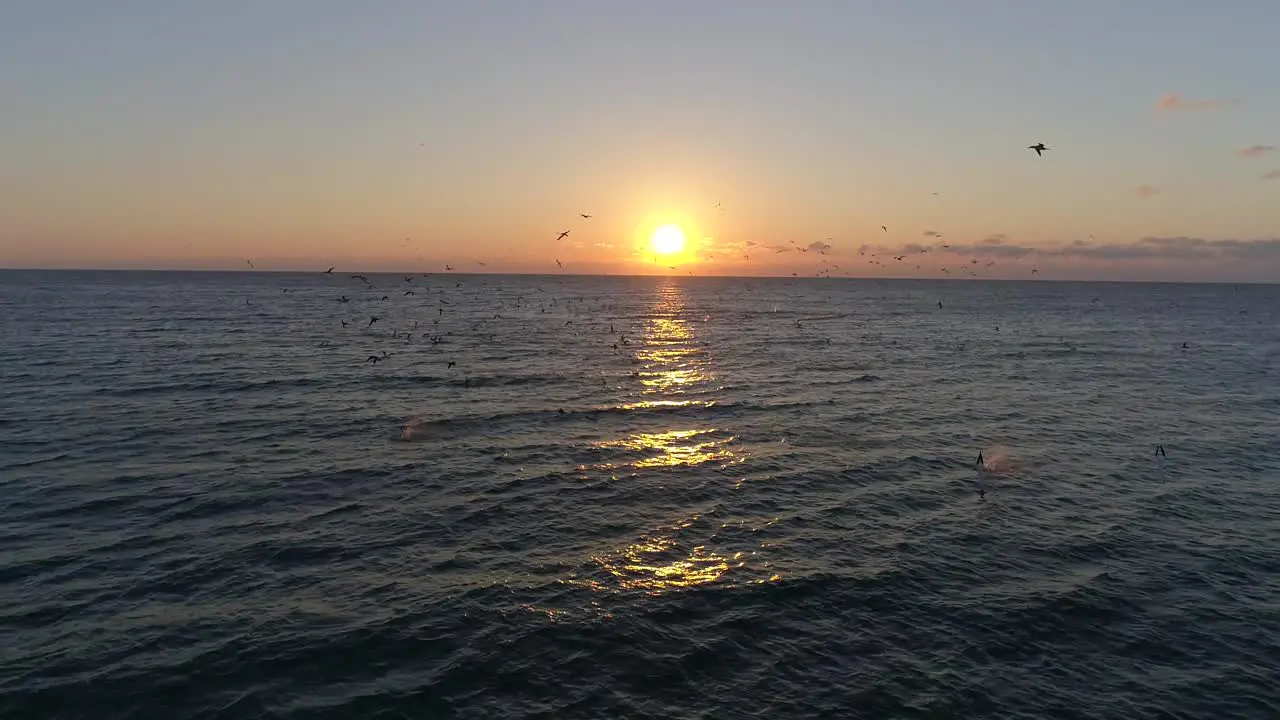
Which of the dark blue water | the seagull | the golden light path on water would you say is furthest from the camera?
the seagull

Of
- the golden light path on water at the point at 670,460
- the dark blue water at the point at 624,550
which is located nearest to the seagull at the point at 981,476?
the dark blue water at the point at 624,550

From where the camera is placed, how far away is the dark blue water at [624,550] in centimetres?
1872

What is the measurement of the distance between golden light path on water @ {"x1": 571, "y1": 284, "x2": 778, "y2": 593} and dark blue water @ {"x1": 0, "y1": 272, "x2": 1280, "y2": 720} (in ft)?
0.73

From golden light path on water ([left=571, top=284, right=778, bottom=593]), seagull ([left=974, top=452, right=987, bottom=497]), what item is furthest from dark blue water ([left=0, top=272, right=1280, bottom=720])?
seagull ([left=974, top=452, right=987, bottom=497])

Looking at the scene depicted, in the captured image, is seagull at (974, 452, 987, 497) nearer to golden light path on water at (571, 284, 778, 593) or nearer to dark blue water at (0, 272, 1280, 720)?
dark blue water at (0, 272, 1280, 720)

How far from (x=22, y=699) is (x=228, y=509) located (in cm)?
1324

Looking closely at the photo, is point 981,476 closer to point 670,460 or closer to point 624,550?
point 670,460

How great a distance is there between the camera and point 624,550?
88.6ft

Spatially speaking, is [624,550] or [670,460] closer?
[624,550]

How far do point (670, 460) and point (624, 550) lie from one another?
12.6m

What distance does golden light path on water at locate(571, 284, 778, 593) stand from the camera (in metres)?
24.8

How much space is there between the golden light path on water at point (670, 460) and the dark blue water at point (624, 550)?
22 centimetres

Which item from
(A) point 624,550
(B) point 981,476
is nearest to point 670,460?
(A) point 624,550

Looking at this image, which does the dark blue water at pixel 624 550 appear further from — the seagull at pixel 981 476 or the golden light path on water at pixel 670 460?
the seagull at pixel 981 476
